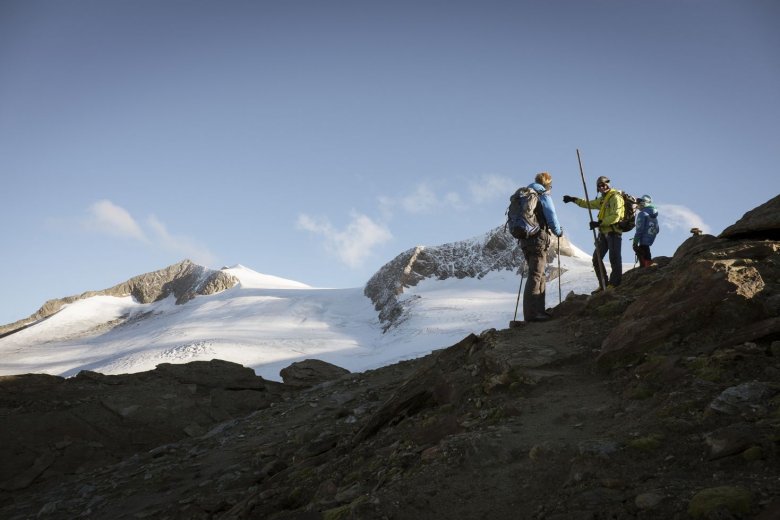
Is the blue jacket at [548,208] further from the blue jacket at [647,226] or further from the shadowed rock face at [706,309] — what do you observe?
the blue jacket at [647,226]

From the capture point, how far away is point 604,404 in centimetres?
490

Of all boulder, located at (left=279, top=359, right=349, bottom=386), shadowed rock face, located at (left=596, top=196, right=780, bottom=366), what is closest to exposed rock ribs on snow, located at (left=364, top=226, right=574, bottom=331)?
boulder, located at (left=279, top=359, right=349, bottom=386)

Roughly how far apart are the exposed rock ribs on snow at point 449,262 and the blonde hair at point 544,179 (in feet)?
232

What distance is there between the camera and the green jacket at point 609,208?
33.3 ft

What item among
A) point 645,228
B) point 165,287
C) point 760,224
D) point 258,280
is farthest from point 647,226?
point 165,287

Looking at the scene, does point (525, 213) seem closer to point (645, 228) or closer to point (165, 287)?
point (645, 228)

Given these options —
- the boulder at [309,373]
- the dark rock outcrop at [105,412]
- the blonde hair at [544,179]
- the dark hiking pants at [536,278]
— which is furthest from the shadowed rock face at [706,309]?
the boulder at [309,373]

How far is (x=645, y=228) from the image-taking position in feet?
42.1

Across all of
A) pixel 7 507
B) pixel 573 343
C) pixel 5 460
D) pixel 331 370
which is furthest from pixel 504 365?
pixel 331 370

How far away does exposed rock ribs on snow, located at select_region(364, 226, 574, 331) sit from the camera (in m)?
84.9

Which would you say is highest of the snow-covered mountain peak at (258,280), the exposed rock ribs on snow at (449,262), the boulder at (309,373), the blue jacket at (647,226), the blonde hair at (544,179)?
the snow-covered mountain peak at (258,280)

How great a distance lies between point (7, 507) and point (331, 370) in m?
9.77

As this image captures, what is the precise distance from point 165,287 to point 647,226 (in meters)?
117

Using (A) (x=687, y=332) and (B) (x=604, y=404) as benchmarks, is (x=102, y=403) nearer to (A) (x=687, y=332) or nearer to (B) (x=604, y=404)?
(B) (x=604, y=404)
